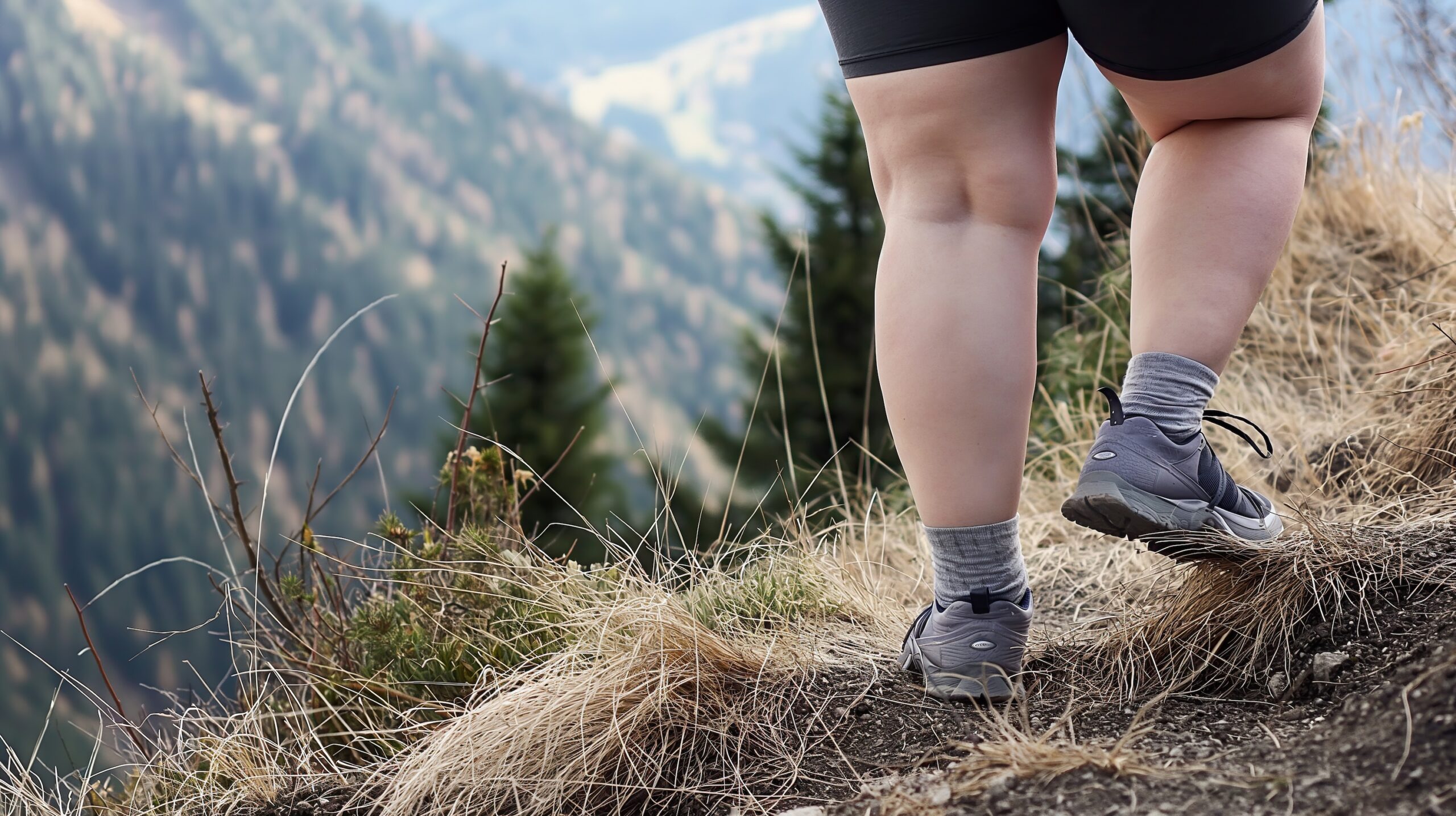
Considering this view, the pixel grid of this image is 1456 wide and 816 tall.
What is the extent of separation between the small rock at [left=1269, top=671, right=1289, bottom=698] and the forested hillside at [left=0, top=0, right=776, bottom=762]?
495 centimetres

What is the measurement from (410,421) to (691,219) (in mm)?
13262

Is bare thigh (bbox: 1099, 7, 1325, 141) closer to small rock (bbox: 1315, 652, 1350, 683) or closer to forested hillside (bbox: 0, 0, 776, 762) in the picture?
small rock (bbox: 1315, 652, 1350, 683)

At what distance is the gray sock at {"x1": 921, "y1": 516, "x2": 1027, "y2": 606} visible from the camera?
37.8 inches

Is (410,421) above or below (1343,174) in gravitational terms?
below

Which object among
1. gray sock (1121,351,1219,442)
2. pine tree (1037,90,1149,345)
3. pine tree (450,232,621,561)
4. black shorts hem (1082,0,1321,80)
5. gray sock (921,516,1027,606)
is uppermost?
black shorts hem (1082,0,1321,80)

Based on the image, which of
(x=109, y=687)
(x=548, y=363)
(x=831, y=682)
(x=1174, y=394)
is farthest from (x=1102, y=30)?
(x=548, y=363)

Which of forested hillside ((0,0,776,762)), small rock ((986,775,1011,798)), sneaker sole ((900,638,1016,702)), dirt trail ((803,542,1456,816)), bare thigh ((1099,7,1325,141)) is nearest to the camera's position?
dirt trail ((803,542,1456,816))

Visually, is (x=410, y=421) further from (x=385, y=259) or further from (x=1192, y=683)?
(x=1192, y=683)

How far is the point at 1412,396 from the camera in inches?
68.7

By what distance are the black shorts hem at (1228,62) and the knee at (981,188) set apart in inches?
4.2

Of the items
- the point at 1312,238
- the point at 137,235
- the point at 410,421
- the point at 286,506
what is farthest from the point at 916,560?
the point at 137,235

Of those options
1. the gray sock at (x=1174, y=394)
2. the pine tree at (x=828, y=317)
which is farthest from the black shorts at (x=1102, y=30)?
the pine tree at (x=828, y=317)

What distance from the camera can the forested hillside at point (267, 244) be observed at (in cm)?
1454

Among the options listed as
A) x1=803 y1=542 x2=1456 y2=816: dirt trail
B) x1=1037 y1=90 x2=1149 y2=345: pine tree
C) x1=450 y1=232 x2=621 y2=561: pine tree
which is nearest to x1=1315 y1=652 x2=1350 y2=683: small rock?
x1=803 y1=542 x2=1456 y2=816: dirt trail
